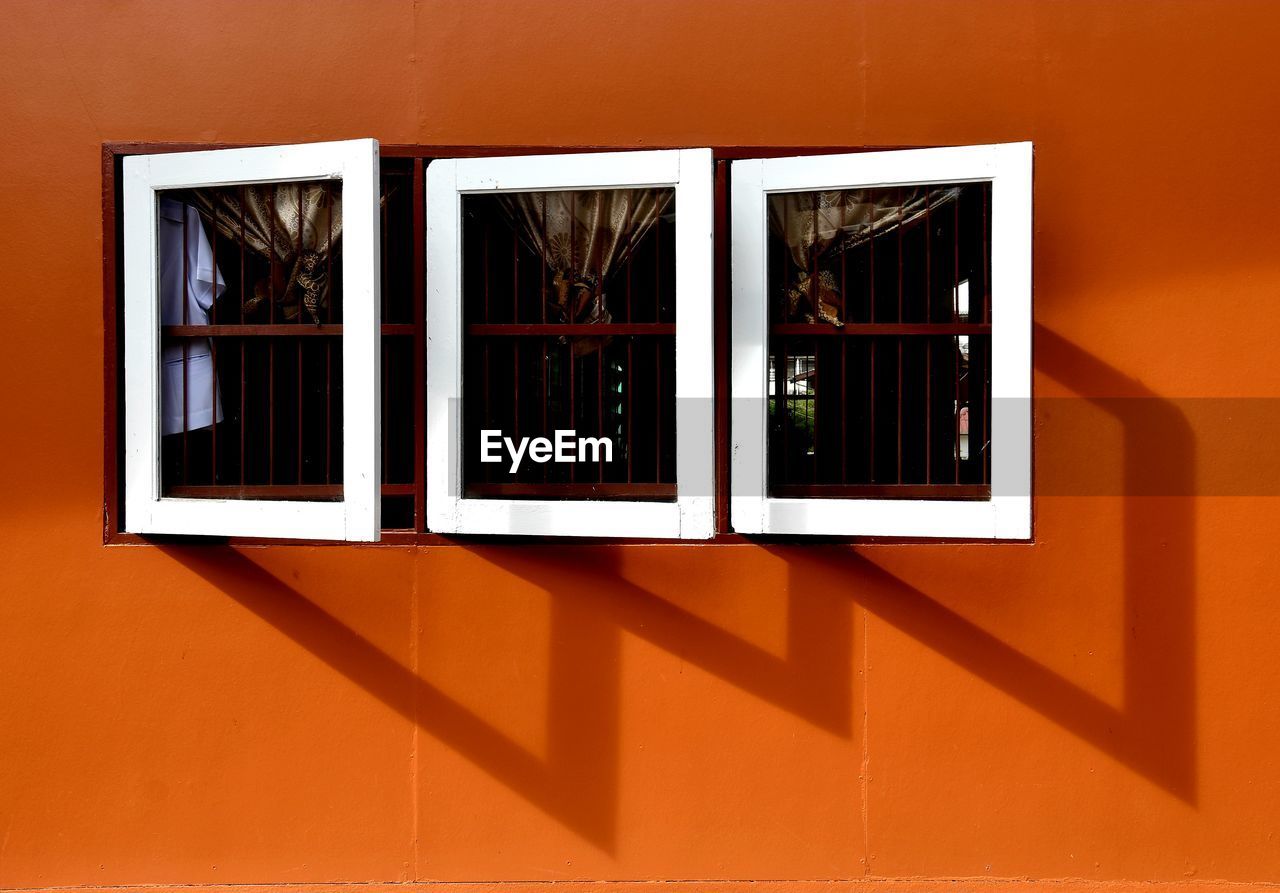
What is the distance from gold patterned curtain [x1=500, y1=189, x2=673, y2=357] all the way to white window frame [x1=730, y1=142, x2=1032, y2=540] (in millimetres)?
277

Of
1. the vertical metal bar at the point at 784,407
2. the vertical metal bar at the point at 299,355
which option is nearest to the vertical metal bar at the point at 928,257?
the vertical metal bar at the point at 784,407

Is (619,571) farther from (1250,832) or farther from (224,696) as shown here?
(1250,832)

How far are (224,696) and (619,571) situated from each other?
115cm

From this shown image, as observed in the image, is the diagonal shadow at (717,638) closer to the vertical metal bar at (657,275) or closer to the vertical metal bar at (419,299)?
the vertical metal bar at (419,299)

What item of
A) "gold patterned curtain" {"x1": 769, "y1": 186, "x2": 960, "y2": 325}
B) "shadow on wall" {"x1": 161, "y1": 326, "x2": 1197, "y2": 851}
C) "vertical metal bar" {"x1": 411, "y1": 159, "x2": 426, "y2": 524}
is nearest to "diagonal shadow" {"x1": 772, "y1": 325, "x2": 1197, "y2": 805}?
"shadow on wall" {"x1": 161, "y1": 326, "x2": 1197, "y2": 851}

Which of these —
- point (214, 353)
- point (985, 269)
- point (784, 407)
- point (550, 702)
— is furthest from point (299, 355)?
point (985, 269)

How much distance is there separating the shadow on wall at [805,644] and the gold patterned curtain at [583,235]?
0.67 metres

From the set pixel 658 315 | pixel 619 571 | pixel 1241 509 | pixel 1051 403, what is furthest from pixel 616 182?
pixel 1241 509

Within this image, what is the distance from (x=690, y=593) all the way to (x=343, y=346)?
3.69 ft

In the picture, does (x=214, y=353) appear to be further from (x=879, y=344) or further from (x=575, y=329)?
(x=879, y=344)

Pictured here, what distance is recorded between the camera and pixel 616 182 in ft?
7.02

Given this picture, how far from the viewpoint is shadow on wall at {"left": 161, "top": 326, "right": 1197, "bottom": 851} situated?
2266mm

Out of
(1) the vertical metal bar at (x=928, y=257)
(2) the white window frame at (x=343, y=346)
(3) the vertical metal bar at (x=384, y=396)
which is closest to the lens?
(2) the white window frame at (x=343, y=346)

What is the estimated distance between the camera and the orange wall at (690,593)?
225cm
